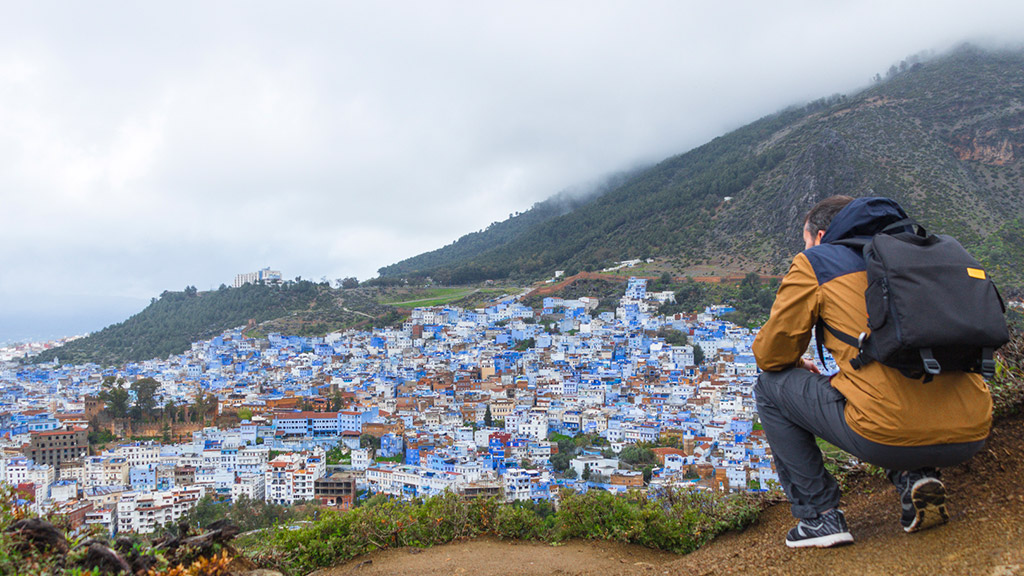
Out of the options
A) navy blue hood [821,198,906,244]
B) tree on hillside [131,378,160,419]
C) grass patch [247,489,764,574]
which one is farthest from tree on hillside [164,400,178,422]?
navy blue hood [821,198,906,244]

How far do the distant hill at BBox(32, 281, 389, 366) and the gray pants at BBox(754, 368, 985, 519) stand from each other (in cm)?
4755

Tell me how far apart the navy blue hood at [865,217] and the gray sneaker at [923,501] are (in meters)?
0.73

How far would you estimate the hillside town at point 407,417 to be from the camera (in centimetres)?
1630

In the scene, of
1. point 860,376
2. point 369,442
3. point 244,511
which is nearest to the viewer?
point 860,376

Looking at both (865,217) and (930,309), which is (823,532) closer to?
(930,309)

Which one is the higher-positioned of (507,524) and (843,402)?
(843,402)

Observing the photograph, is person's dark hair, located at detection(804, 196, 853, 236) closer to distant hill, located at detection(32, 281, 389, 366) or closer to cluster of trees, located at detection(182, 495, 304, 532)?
cluster of trees, located at detection(182, 495, 304, 532)

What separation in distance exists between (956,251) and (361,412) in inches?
990

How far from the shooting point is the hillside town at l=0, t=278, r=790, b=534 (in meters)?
16.3

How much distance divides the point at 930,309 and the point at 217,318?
203 feet

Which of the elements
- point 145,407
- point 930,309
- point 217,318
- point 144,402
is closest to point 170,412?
point 145,407

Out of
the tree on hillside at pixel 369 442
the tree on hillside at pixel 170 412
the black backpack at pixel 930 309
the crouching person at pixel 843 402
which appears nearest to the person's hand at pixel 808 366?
the crouching person at pixel 843 402

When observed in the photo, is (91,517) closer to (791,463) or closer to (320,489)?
(320,489)

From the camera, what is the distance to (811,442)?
1996 mm
